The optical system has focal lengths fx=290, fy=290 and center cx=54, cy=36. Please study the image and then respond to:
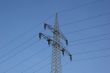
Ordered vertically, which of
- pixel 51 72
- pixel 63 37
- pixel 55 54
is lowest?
pixel 51 72

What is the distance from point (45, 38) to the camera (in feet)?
113

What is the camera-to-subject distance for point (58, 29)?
35.4 metres

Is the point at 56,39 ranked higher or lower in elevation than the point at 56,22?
lower

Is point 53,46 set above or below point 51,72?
above

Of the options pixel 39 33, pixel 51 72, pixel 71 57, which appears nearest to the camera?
pixel 51 72

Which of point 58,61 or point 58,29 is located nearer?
point 58,61

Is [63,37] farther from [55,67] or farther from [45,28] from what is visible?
[55,67]

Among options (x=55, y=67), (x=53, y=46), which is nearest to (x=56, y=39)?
(x=53, y=46)

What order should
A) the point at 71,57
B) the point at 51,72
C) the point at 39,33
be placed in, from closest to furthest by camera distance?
the point at 51,72, the point at 39,33, the point at 71,57

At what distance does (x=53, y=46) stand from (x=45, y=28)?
99.7 inches

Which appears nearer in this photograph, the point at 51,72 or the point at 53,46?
the point at 51,72

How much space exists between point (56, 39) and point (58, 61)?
297cm

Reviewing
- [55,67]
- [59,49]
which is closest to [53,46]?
[59,49]

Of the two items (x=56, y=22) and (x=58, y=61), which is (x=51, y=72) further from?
(x=56, y=22)
